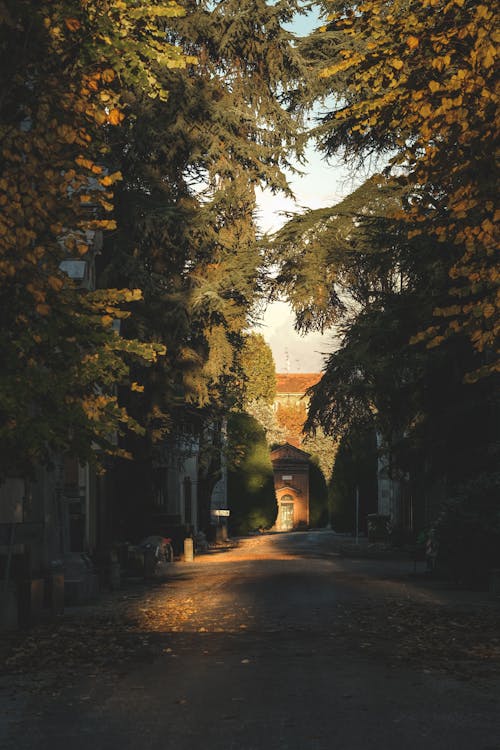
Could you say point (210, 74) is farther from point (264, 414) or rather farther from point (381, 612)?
point (264, 414)

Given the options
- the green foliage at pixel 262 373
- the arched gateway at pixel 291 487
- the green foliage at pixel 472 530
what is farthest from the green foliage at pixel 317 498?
the green foliage at pixel 472 530

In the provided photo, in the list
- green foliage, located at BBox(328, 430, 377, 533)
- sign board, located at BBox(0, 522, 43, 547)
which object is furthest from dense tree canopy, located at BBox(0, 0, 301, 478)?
green foliage, located at BBox(328, 430, 377, 533)

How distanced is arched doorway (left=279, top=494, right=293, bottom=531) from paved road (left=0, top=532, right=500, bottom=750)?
83.9 m

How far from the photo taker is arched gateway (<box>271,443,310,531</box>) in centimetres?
9912

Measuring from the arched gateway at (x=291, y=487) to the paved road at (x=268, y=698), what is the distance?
273ft

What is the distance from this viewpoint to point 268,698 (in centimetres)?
912

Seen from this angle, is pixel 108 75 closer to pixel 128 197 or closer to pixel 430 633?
pixel 430 633

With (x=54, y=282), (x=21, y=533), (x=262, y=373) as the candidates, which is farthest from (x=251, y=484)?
(x=54, y=282)

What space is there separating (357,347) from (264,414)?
65.4m

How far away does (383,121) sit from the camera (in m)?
14.4

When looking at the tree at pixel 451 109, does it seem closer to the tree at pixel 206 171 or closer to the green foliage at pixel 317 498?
the tree at pixel 206 171

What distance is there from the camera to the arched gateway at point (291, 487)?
9912cm

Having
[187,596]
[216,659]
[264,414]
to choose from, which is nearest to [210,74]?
[187,596]

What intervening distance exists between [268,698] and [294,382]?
130242 mm
